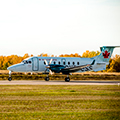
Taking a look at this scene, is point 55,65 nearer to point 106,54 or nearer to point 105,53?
point 105,53

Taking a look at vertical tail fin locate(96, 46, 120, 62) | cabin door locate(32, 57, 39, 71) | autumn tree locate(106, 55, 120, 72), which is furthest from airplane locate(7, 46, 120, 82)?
autumn tree locate(106, 55, 120, 72)

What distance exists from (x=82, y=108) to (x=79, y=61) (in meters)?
33.2

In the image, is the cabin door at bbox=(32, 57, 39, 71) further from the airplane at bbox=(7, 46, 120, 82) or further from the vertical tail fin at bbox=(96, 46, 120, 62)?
the vertical tail fin at bbox=(96, 46, 120, 62)

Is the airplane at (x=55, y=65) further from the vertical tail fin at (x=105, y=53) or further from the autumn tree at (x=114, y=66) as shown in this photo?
the autumn tree at (x=114, y=66)

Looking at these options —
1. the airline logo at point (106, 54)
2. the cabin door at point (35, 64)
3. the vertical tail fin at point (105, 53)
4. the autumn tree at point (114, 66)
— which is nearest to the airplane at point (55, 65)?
the cabin door at point (35, 64)

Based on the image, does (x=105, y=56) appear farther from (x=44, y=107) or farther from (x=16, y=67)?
(x=44, y=107)

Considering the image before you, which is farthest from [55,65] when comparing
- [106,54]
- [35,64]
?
[106,54]

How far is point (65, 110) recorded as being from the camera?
15.6 m

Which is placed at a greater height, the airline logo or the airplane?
the airline logo

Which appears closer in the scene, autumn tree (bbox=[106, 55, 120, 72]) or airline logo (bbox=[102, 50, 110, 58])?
airline logo (bbox=[102, 50, 110, 58])

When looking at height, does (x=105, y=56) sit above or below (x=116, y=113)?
above

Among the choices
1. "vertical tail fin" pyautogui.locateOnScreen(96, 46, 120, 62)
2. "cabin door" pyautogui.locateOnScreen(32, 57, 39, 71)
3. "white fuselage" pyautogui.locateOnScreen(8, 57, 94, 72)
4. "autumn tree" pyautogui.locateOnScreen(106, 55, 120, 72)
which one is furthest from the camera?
"autumn tree" pyautogui.locateOnScreen(106, 55, 120, 72)

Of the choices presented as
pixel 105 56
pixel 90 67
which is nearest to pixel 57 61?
pixel 90 67

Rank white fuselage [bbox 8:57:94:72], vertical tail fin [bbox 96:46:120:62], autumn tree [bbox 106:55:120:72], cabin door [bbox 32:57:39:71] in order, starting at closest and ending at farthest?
white fuselage [bbox 8:57:94:72] → cabin door [bbox 32:57:39:71] → vertical tail fin [bbox 96:46:120:62] → autumn tree [bbox 106:55:120:72]
